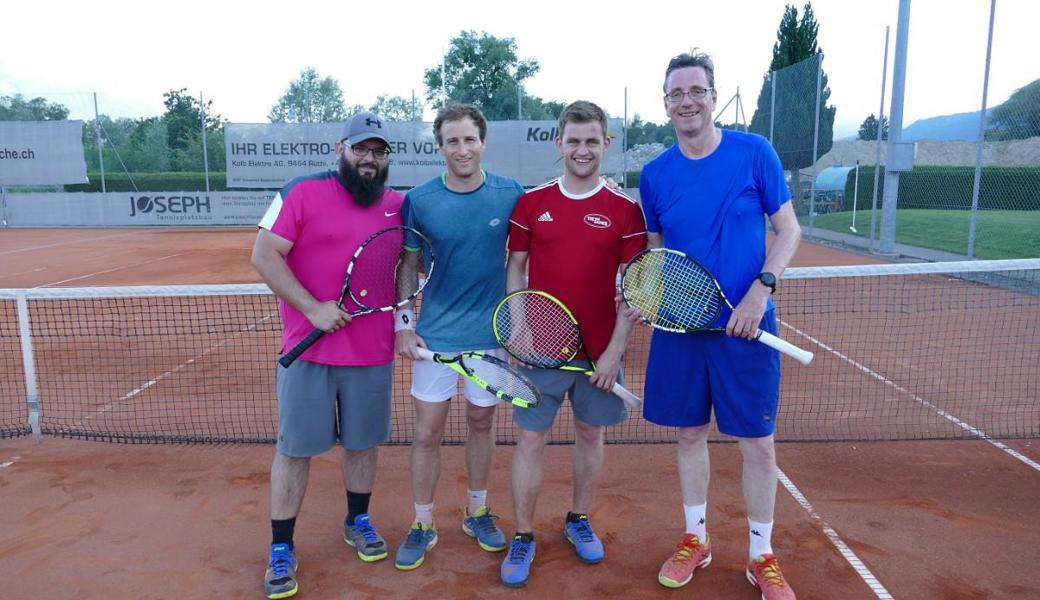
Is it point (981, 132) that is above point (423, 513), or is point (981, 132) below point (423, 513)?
above

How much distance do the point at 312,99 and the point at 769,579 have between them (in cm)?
3893

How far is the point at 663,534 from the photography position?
146 inches

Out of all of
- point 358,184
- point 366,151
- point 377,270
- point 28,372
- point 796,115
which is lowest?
point 28,372

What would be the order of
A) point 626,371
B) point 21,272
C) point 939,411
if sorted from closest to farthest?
point 939,411, point 626,371, point 21,272

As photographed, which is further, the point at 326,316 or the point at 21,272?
the point at 21,272

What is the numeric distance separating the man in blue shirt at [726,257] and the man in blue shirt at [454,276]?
0.70 meters

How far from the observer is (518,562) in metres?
3.28

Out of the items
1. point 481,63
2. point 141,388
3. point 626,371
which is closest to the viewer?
point 141,388

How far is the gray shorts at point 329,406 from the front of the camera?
323 cm

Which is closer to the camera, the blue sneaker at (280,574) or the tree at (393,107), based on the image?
the blue sneaker at (280,574)

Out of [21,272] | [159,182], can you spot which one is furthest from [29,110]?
[21,272]

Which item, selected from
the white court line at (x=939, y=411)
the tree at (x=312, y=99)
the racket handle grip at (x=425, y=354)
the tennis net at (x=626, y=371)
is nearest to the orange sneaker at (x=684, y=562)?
the racket handle grip at (x=425, y=354)

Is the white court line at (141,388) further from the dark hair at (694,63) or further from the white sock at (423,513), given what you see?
the dark hair at (694,63)

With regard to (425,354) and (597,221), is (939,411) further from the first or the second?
(425,354)
